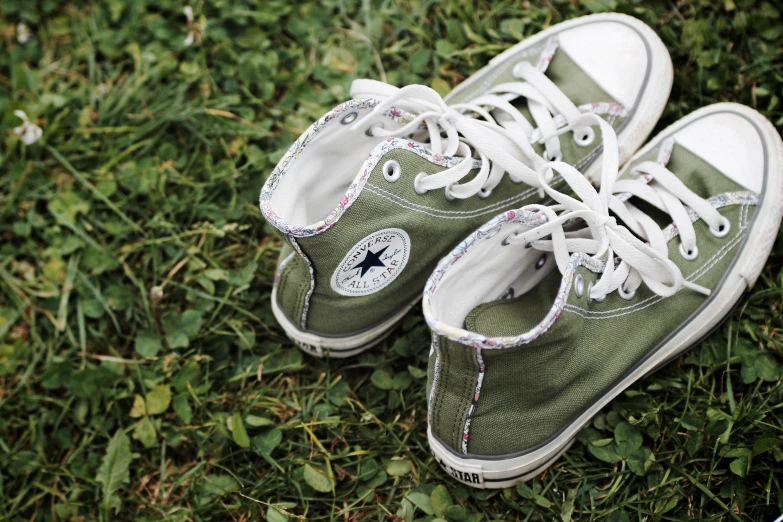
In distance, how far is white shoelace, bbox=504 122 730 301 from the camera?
1454 millimetres

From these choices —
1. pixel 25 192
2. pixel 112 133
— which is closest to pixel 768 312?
pixel 112 133

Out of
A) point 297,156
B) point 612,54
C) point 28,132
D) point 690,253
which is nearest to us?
point 297,156

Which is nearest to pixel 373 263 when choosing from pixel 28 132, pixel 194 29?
pixel 194 29

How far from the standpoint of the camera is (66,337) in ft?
6.54

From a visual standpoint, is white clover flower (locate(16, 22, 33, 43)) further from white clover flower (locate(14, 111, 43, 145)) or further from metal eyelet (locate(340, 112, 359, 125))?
metal eyelet (locate(340, 112, 359, 125))

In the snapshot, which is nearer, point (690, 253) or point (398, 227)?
point (398, 227)

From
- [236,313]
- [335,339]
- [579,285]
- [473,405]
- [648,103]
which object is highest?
[648,103]

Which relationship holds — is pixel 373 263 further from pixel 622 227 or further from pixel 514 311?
pixel 622 227

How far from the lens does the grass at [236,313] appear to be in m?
1.60

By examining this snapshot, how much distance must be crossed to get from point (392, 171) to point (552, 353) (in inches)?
19.7

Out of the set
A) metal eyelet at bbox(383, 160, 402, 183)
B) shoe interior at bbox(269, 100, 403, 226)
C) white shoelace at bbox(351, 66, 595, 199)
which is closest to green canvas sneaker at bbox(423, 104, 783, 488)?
white shoelace at bbox(351, 66, 595, 199)

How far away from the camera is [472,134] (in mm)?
1578

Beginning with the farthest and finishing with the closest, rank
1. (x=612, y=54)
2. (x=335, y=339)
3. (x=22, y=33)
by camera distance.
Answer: (x=22, y=33), (x=612, y=54), (x=335, y=339)

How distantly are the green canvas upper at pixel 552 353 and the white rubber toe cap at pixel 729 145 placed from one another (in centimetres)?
4
